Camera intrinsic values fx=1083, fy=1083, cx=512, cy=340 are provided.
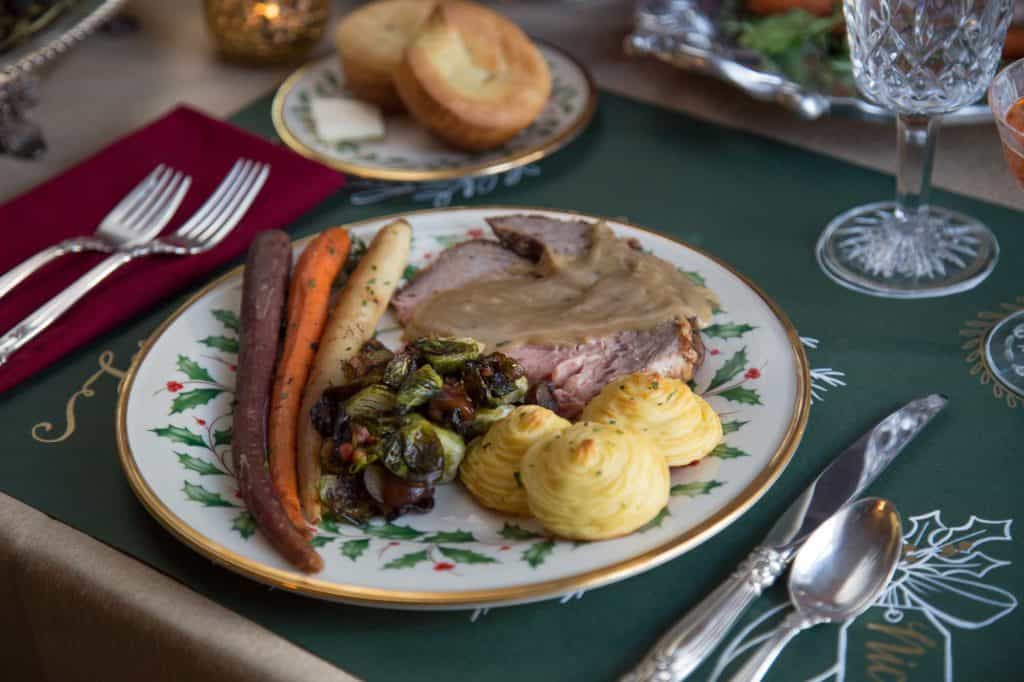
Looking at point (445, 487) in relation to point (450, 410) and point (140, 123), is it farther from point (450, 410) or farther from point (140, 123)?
point (140, 123)

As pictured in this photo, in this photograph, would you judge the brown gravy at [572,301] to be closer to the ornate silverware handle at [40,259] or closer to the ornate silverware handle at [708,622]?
the ornate silverware handle at [708,622]

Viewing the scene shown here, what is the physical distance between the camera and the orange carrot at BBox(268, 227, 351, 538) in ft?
4.94

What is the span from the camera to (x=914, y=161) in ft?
6.51

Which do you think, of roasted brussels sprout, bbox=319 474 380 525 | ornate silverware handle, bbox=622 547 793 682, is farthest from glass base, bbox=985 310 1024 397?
roasted brussels sprout, bbox=319 474 380 525

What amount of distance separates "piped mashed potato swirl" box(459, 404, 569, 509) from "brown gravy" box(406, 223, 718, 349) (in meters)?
0.26

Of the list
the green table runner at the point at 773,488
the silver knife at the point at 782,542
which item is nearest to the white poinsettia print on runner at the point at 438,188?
the green table runner at the point at 773,488

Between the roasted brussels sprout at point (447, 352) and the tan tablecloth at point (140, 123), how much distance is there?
42 centimetres

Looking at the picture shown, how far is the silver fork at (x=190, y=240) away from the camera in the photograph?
1907mm

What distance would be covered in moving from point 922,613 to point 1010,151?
0.74m

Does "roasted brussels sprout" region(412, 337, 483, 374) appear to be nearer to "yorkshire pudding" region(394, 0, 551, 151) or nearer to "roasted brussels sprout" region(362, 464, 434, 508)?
"roasted brussels sprout" region(362, 464, 434, 508)

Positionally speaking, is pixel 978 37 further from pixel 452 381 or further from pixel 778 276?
pixel 452 381

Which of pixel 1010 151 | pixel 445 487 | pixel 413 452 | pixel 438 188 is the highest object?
pixel 1010 151

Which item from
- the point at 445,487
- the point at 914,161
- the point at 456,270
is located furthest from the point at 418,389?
the point at 914,161

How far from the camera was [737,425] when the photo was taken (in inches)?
60.9
